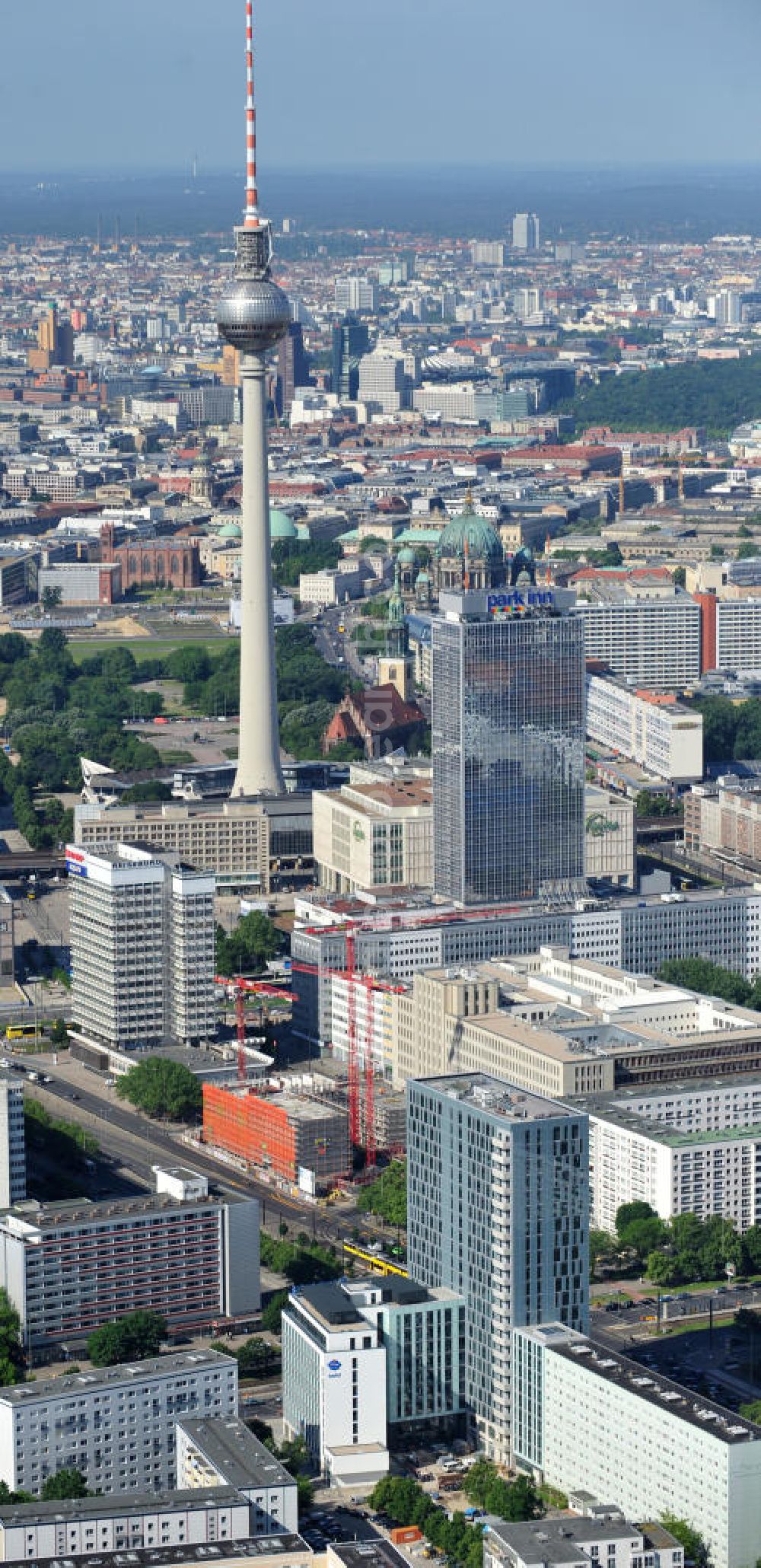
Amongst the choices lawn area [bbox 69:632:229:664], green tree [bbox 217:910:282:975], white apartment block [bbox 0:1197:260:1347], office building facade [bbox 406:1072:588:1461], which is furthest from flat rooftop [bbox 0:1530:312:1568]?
lawn area [bbox 69:632:229:664]

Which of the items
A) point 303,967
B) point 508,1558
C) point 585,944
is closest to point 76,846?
point 303,967

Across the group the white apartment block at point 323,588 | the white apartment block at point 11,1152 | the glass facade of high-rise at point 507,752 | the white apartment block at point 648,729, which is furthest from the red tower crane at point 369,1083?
the white apartment block at point 323,588

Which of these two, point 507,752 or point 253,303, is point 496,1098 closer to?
point 507,752

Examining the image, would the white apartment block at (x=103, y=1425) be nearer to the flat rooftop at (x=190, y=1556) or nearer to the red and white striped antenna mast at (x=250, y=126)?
the flat rooftop at (x=190, y=1556)

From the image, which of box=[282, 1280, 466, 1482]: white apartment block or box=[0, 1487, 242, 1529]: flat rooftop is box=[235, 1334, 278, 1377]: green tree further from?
Answer: box=[0, 1487, 242, 1529]: flat rooftop

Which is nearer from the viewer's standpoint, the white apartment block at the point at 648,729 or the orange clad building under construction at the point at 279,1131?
the orange clad building under construction at the point at 279,1131

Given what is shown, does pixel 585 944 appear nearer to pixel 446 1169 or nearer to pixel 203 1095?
pixel 203 1095

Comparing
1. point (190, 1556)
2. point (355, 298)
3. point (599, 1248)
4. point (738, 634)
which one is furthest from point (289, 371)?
point (190, 1556)
